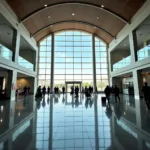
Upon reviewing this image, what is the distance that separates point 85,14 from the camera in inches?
873

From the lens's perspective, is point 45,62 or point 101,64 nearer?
point 45,62

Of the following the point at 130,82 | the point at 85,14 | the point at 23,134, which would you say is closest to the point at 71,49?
the point at 85,14

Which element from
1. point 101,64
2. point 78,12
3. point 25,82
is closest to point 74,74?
point 101,64

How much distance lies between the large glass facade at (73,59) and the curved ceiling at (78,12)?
8.44 m

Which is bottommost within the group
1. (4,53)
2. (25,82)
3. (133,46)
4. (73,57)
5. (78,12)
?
(25,82)

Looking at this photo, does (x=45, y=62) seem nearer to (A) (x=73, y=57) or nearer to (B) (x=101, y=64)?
(A) (x=73, y=57)

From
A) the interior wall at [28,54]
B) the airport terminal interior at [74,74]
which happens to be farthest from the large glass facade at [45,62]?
the interior wall at [28,54]

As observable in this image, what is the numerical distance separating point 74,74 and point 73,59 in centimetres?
403

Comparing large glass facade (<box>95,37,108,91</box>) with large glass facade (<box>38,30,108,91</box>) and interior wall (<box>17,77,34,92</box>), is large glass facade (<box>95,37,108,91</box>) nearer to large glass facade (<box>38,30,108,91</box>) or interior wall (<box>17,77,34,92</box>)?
large glass facade (<box>38,30,108,91</box>)

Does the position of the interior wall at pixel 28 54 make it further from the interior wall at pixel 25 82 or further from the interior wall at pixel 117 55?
the interior wall at pixel 117 55

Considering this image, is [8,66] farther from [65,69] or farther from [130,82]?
[130,82]

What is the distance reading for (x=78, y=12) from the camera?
21.9 metres

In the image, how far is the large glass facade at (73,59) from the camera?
103 ft

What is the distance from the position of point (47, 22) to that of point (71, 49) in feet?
36.3
